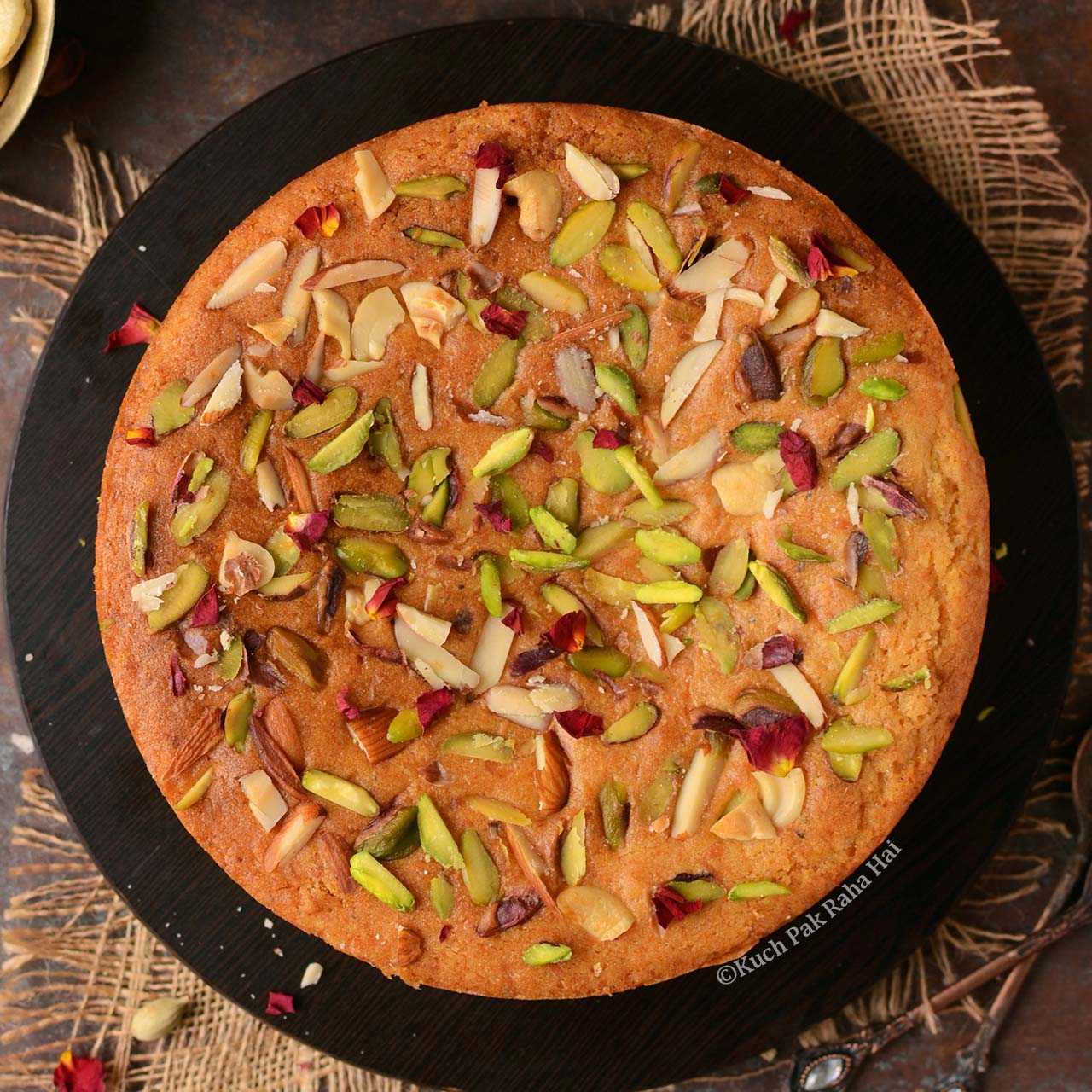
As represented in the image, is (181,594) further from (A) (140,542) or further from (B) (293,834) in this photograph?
(B) (293,834)

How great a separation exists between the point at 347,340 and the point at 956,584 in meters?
1.07

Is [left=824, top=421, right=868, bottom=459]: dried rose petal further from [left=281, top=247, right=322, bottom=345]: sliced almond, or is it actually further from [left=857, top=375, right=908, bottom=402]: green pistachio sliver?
[left=281, top=247, right=322, bottom=345]: sliced almond

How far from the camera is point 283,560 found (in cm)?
182

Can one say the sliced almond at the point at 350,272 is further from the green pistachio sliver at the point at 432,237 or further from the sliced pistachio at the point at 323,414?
the sliced pistachio at the point at 323,414

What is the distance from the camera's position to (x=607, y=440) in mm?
1806

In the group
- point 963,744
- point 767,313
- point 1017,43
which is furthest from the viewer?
point 1017,43

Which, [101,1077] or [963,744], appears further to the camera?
[101,1077]

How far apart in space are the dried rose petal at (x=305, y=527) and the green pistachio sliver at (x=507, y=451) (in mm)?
270

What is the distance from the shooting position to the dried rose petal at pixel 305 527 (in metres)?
1.80

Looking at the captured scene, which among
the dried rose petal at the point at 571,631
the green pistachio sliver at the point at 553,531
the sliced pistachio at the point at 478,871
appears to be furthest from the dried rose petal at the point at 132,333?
the sliced pistachio at the point at 478,871

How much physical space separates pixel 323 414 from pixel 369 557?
0.25 meters

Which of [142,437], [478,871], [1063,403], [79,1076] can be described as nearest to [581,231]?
[142,437]

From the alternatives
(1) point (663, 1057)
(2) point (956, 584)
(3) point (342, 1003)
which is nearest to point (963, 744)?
(2) point (956, 584)

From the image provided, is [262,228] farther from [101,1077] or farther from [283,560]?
[101,1077]
